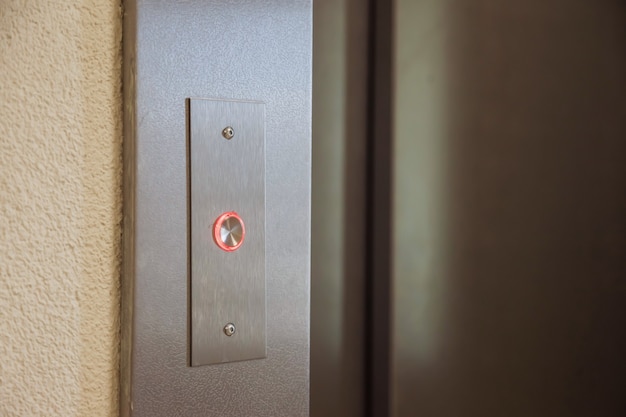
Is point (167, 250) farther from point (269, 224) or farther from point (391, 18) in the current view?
point (391, 18)

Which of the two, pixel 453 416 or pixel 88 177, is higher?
pixel 88 177

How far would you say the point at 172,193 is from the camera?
559mm

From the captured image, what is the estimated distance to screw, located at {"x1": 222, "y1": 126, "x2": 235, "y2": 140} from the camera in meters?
0.59

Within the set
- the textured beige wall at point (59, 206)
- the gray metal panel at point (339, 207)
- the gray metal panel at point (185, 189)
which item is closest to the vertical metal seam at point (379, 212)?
the gray metal panel at point (339, 207)

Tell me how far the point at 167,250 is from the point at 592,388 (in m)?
Result: 0.87

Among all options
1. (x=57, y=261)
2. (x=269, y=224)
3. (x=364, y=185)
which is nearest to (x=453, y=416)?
(x=364, y=185)

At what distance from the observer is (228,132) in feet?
1.94

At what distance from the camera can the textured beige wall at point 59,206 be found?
0.49m

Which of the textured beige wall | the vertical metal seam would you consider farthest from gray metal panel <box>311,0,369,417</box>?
the textured beige wall

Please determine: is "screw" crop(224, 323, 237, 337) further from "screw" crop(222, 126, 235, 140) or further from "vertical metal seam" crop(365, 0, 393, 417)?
"vertical metal seam" crop(365, 0, 393, 417)

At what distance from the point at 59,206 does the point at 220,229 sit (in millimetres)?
140

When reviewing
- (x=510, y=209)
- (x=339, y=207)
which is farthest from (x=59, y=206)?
(x=510, y=209)

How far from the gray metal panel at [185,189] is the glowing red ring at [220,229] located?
3 centimetres

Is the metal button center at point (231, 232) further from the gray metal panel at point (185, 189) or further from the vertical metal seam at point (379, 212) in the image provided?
the vertical metal seam at point (379, 212)
